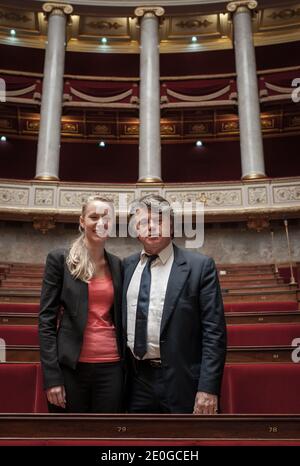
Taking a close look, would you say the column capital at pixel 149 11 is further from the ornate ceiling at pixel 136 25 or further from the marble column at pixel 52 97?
the marble column at pixel 52 97

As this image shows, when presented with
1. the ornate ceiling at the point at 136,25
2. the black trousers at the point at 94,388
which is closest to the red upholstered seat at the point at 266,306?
the black trousers at the point at 94,388

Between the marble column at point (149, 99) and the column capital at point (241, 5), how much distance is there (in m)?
1.69

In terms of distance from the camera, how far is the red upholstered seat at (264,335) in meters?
3.20

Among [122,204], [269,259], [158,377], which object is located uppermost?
[122,204]

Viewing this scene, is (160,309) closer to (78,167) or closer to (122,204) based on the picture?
(122,204)

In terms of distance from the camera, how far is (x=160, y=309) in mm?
1638

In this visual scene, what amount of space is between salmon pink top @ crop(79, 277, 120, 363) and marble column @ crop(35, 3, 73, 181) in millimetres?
8174

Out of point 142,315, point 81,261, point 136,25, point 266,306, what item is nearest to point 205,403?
point 142,315

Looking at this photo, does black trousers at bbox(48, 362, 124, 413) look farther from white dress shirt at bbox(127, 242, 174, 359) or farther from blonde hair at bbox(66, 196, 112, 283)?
blonde hair at bbox(66, 196, 112, 283)

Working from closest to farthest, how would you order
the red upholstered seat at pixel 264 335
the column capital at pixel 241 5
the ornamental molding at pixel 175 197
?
the red upholstered seat at pixel 264 335 → the ornamental molding at pixel 175 197 → the column capital at pixel 241 5

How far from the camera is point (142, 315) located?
1627 millimetres

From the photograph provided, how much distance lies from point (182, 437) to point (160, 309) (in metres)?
0.49

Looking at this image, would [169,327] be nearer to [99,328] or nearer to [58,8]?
[99,328]
